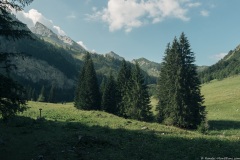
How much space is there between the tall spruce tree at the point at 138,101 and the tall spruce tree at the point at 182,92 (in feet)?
14.5

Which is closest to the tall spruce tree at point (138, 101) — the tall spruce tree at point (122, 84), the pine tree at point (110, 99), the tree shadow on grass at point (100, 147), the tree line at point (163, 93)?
the tree line at point (163, 93)

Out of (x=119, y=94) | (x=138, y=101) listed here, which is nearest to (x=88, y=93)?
(x=119, y=94)

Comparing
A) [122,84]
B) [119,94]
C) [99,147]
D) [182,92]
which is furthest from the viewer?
[119,94]

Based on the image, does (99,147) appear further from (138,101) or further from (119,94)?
(119,94)

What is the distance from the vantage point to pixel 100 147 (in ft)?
72.0

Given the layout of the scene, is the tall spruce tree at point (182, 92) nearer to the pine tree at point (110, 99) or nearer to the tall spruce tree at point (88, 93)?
the pine tree at point (110, 99)

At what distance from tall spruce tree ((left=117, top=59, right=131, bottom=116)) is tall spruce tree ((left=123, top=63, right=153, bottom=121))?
138 inches

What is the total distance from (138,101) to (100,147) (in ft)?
115

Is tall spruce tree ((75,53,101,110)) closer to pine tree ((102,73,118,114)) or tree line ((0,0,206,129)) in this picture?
tree line ((0,0,206,129))

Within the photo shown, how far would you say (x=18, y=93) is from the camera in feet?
64.8

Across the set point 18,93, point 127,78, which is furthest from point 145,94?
point 18,93

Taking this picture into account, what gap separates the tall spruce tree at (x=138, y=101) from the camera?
185ft

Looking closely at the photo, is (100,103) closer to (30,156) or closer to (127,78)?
(127,78)

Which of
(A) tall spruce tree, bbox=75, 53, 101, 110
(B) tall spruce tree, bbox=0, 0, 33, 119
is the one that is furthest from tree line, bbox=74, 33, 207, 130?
(B) tall spruce tree, bbox=0, 0, 33, 119
